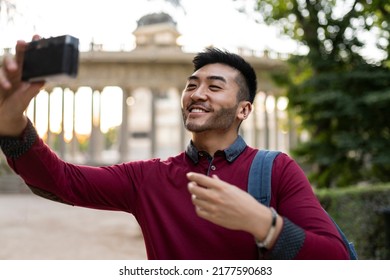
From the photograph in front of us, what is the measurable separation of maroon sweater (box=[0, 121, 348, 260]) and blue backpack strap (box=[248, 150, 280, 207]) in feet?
0.10

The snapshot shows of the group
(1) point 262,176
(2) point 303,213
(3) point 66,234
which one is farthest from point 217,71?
(3) point 66,234

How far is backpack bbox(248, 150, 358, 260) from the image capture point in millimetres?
1669

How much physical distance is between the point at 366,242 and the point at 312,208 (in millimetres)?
6240

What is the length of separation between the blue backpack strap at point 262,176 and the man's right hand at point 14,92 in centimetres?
83

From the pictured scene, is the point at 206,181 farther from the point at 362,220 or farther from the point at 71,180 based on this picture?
the point at 362,220

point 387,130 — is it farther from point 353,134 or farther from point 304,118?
point 304,118

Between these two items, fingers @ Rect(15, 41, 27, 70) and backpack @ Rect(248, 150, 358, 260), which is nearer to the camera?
fingers @ Rect(15, 41, 27, 70)

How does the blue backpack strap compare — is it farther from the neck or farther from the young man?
the neck

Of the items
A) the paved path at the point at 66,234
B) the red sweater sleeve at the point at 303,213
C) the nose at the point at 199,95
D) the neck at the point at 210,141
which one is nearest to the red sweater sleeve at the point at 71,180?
the neck at the point at 210,141

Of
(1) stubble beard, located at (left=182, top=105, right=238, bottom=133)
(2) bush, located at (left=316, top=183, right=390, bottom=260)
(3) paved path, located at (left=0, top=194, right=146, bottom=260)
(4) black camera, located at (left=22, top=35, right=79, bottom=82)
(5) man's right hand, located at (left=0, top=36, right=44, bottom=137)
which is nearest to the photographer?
(4) black camera, located at (left=22, top=35, right=79, bottom=82)

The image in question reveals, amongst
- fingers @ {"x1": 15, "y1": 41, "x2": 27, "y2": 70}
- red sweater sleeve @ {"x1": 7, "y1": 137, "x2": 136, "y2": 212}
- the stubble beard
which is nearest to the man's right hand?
fingers @ {"x1": 15, "y1": 41, "x2": 27, "y2": 70}

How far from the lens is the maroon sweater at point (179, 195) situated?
150cm

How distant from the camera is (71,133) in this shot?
3559 cm

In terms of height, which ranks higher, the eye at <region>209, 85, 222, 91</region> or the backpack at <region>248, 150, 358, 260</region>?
the eye at <region>209, 85, 222, 91</region>
